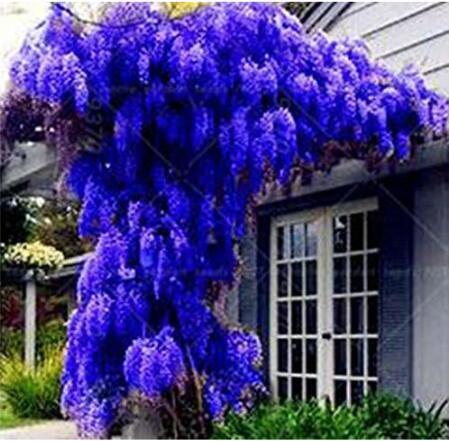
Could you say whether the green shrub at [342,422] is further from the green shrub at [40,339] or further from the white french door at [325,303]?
the green shrub at [40,339]

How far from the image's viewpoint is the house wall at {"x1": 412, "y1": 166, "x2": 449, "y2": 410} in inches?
245

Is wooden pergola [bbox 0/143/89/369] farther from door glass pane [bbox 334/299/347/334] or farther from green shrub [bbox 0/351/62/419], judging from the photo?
green shrub [bbox 0/351/62/419]

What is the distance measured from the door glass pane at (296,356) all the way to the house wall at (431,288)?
143 centimetres

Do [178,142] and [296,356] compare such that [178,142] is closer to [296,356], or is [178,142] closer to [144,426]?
[144,426]

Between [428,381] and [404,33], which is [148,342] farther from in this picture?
[404,33]

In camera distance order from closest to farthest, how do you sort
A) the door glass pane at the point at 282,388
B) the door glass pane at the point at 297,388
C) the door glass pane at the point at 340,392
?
the door glass pane at the point at 340,392 < the door glass pane at the point at 297,388 < the door glass pane at the point at 282,388

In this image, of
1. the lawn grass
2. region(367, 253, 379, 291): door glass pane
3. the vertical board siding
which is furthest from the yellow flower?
the lawn grass

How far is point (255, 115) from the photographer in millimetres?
6109

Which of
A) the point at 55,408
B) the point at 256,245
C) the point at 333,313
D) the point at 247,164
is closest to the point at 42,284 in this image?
the point at 55,408

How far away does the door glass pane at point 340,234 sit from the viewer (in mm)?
7309

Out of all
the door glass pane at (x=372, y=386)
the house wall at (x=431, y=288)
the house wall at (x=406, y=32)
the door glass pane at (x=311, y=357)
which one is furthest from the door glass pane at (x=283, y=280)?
the house wall at (x=406, y=32)

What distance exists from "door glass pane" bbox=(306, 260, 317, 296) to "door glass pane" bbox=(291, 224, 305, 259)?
12cm

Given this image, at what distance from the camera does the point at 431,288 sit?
6.37 m

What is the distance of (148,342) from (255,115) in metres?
1.42
